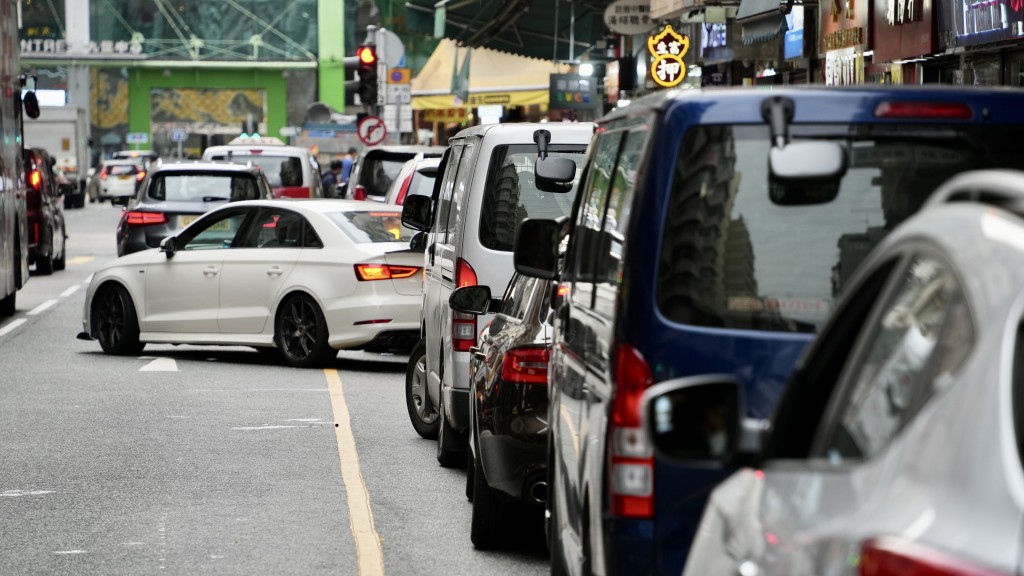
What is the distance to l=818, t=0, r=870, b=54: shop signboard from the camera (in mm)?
17281

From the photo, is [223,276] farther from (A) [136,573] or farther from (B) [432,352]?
(A) [136,573]

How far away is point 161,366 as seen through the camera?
16469 mm

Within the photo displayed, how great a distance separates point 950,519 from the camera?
2373 mm

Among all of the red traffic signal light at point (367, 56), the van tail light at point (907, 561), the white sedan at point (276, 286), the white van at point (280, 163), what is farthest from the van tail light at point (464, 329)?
the red traffic signal light at point (367, 56)

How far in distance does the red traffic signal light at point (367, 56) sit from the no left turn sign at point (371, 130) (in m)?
1.95

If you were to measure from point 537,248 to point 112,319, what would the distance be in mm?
11194

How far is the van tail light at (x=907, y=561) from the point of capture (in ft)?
7.49

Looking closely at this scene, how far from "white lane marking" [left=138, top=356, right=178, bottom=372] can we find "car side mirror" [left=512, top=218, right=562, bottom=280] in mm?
9663

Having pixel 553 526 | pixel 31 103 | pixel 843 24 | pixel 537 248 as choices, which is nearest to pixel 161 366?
pixel 843 24

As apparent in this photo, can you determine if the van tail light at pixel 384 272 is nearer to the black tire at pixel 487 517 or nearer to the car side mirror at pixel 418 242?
the car side mirror at pixel 418 242

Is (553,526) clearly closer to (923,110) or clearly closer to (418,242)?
(923,110)

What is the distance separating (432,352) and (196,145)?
77.5 metres

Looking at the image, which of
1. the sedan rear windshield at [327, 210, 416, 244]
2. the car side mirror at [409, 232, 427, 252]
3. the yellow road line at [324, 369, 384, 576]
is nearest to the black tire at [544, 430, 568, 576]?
the yellow road line at [324, 369, 384, 576]

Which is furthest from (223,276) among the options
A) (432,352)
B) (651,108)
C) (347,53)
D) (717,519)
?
(347,53)
